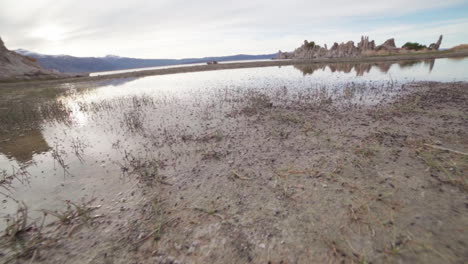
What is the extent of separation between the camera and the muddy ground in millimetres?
3547

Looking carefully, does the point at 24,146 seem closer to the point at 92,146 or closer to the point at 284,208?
the point at 92,146

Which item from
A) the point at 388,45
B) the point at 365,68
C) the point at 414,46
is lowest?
the point at 365,68

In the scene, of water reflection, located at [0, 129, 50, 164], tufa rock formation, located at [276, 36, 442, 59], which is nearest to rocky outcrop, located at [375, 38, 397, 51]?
tufa rock formation, located at [276, 36, 442, 59]

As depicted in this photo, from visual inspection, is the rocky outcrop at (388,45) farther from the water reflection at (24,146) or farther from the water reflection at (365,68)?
the water reflection at (24,146)

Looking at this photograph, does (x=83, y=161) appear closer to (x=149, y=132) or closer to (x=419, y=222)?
(x=149, y=132)

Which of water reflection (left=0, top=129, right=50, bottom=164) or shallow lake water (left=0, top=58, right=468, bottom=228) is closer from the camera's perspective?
shallow lake water (left=0, top=58, right=468, bottom=228)

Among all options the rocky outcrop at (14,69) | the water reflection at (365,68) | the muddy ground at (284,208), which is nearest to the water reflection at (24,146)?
the muddy ground at (284,208)

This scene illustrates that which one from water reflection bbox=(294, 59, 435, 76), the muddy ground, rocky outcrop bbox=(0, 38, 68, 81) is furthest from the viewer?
rocky outcrop bbox=(0, 38, 68, 81)

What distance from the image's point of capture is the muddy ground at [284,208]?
3.55 meters

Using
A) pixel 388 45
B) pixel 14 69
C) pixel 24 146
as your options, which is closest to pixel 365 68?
pixel 24 146

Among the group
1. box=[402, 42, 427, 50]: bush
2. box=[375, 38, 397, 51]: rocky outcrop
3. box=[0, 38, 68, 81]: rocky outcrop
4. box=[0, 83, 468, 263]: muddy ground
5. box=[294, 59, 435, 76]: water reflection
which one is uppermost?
box=[375, 38, 397, 51]: rocky outcrop

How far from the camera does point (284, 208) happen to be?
4637mm

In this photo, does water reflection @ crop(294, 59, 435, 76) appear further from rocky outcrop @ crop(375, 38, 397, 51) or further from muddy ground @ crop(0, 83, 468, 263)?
rocky outcrop @ crop(375, 38, 397, 51)

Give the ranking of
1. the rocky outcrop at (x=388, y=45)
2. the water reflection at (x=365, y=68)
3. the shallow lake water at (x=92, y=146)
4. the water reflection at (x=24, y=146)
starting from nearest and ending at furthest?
1. the shallow lake water at (x=92, y=146)
2. the water reflection at (x=24, y=146)
3. the water reflection at (x=365, y=68)
4. the rocky outcrop at (x=388, y=45)
